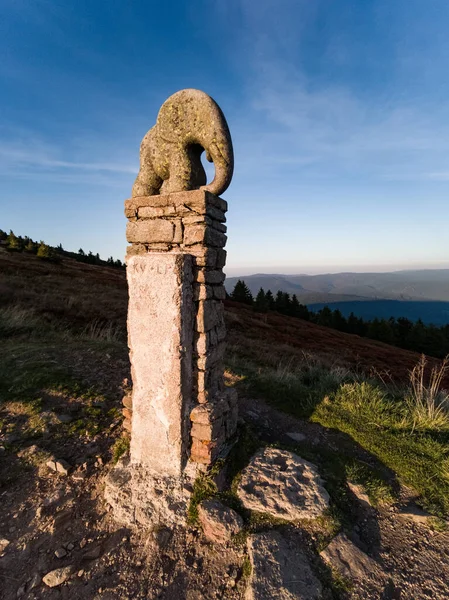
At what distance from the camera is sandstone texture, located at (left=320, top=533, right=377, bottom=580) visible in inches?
99.5

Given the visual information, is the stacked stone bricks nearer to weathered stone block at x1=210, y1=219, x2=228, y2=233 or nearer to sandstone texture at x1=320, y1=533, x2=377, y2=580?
weathered stone block at x1=210, y1=219, x2=228, y2=233

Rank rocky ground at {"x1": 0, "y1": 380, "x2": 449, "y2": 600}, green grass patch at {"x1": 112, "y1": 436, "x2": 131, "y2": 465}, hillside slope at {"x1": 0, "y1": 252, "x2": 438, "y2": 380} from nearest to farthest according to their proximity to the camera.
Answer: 1. rocky ground at {"x1": 0, "y1": 380, "x2": 449, "y2": 600}
2. green grass patch at {"x1": 112, "y1": 436, "x2": 131, "y2": 465}
3. hillside slope at {"x1": 0, "y1": 252, "x2": 438, "y2": 380}

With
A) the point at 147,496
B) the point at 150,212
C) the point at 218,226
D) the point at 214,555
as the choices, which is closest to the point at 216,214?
the point at 218,226

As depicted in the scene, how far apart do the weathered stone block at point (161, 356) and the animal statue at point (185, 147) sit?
998mm

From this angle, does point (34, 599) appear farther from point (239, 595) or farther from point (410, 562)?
point (410, 562)

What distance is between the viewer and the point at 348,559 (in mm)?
2611

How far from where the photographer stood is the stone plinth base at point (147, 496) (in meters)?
3.07

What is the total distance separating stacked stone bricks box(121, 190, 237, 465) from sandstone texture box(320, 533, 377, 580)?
1.44 m

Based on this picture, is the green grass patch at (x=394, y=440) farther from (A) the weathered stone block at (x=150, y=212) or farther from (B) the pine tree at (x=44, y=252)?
(B) the pine tree at (x=44, y=252)

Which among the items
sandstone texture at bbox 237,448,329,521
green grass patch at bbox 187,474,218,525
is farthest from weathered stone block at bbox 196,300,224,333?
sandstone texture at bbox 237,448,329,521

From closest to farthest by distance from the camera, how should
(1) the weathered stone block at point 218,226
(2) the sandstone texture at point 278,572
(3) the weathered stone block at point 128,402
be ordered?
(2) the sandstone texture at point 278,572 < (1) the weathered stone block at point 218,226 < (3) the weathered stone block at point 128,402

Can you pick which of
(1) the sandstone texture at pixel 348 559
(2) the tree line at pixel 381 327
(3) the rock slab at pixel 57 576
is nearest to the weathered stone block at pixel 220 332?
(1) the sandstone texture at pixel 348 559

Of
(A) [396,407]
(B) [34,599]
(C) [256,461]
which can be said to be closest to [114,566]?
(B) [34,599]

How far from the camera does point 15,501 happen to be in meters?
3.37
